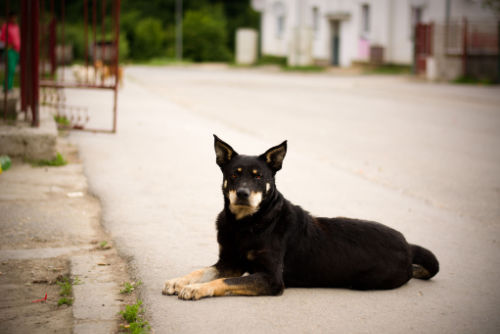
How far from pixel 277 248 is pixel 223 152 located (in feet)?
2.67

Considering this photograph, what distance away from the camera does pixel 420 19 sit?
4034 cm

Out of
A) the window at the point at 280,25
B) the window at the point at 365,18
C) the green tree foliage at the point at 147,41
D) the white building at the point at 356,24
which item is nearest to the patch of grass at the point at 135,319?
the white building at the point at 356,24

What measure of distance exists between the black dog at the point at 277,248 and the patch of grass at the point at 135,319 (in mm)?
335

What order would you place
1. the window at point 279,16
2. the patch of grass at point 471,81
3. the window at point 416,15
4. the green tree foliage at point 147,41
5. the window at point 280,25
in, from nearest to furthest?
the patch of grass at point 471,81 → the window at point 416,15 → the window at point 279,16 → the window at point 280,25 → the green tree foliage at point 147,41

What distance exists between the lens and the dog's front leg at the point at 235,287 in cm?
423

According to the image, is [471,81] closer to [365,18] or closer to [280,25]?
[365,18]

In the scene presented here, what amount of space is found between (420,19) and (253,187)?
38.7m

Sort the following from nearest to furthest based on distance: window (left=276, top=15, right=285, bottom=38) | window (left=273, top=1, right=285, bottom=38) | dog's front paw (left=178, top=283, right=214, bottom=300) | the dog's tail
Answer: dog's front paw (left=178, top=283, right=214, bottom=300), the dog's tail, window (left=273, top=1, right=285, bottom=38), window (left=276, top=15, right=285, bottom=38)

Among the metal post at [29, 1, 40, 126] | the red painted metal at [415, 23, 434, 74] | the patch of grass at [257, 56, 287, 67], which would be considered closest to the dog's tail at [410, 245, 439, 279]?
the metal post at [29, 1, 40, 126]

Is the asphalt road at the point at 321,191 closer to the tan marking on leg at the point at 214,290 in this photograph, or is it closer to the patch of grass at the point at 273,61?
the tan marking on leg at the point at 214,290

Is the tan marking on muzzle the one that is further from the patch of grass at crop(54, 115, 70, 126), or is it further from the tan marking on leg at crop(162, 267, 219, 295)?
the patch of grass at crop(54, 115, 70, 126)

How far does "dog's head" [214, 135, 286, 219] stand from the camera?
4.32 m

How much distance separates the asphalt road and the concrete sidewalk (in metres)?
0.22

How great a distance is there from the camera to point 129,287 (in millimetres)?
4453
